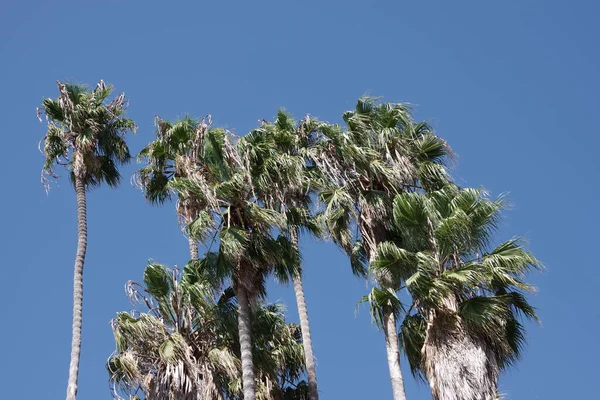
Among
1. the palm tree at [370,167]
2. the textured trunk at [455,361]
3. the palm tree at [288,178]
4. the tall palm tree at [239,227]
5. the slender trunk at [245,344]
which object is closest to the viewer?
the textured trunk at [455,361]

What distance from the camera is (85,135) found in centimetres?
2675

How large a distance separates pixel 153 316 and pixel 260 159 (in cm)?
404

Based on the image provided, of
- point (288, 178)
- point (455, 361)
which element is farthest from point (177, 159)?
point (455, 361)

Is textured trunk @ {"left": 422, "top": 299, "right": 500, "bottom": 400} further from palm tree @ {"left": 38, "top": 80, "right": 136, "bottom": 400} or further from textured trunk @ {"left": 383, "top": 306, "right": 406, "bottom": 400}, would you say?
palm tree @ {"left": 38, "top": 80, "right": 136, "bottom": 400}

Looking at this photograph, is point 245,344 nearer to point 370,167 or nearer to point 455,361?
point 455,361

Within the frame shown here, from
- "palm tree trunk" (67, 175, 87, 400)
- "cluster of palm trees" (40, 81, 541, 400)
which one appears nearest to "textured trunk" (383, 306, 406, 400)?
"cluster of palm trees" (40, 81, 541, 400)

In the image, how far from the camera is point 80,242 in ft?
83.7

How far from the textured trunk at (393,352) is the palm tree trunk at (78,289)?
24.1ft

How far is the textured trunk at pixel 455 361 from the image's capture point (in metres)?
18.0

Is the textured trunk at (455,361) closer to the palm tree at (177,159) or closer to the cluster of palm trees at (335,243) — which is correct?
the cluster of palm trees at (335,243)

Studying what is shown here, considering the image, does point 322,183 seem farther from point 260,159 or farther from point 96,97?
point 96,97

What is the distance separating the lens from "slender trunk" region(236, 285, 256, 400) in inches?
727

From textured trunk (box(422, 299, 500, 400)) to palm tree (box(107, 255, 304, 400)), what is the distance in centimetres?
386

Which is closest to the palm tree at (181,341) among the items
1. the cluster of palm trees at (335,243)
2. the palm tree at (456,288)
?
the cluster of palm trees at (335,243)
